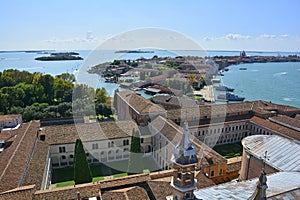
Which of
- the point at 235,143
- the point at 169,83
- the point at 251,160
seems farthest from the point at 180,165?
the point at 169,83

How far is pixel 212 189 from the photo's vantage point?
13016mm

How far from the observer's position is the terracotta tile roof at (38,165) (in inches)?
762

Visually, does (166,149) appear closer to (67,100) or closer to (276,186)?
(276,186)

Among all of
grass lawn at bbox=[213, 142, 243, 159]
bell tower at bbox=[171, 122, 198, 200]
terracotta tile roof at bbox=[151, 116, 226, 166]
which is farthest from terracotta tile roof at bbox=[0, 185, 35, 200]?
grass lawn at bbox=[213, 142, 243, 159]

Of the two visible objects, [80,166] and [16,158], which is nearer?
[16,158]

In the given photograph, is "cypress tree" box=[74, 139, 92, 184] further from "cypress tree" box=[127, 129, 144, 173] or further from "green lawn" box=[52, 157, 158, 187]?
"cypress tree" box=[127, 129, 144, 173]

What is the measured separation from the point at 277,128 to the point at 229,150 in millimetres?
6650

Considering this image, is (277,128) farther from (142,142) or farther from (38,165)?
(38,165)

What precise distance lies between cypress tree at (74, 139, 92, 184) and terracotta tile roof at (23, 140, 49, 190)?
2.87 m

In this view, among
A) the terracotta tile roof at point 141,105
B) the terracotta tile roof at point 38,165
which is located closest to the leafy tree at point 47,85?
the terracotta tile roof at point 141,105

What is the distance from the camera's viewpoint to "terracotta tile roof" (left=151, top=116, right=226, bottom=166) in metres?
21.7

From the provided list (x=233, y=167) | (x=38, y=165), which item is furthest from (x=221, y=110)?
(x=38, y=165)

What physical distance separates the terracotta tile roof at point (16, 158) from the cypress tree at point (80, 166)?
4190 millimetres

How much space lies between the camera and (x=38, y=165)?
21.6 meters
